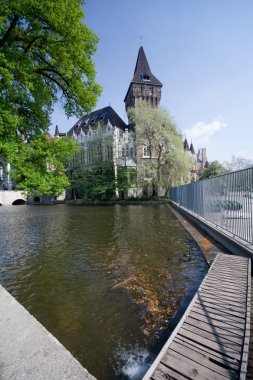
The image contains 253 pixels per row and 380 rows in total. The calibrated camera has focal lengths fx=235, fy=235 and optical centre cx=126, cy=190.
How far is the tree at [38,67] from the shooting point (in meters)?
9.22

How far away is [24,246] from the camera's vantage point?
465 inches

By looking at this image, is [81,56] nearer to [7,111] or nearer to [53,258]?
[7,111]

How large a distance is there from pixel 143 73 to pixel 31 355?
201ft

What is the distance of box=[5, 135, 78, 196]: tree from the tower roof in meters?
49.0

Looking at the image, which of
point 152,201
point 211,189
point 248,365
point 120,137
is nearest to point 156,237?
point 211,189

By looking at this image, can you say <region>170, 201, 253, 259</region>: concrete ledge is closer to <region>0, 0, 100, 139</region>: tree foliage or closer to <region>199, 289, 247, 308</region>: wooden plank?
<region>199, 289, 247, 308</region>: wooden plank

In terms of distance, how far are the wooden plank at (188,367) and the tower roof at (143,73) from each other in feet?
189

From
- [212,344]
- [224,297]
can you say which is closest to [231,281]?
[224,297]

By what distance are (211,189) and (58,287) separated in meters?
8.86

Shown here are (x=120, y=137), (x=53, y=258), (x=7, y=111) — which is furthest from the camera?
(x=120, y=137)

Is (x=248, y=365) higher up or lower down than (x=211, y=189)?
lower down

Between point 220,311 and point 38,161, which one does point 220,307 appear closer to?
point 220,311

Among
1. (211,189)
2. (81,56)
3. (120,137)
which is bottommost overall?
(211,189)

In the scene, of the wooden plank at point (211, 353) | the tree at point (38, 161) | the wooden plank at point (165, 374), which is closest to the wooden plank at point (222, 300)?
the wooden plank at point (211, 353)
